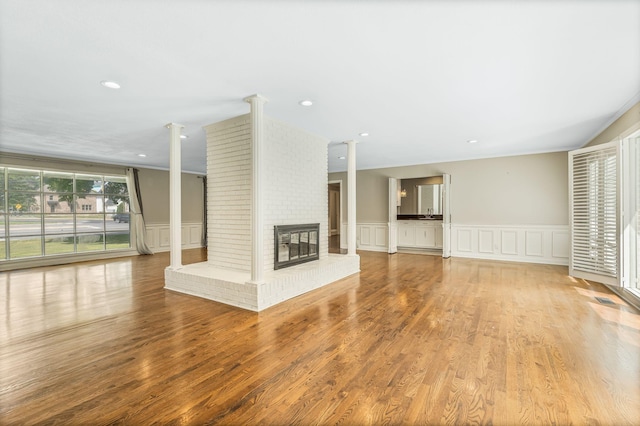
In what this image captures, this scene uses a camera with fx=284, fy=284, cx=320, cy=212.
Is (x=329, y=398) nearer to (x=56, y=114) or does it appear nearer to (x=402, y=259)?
(x=56, y=114)

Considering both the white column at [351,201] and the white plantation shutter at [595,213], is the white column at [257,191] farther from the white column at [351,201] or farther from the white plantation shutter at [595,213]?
the white plantation shutter at [595,213]

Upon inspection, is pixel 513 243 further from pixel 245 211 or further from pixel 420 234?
pixel 245 211

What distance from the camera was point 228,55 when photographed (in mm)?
2492

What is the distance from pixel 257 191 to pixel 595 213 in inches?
212

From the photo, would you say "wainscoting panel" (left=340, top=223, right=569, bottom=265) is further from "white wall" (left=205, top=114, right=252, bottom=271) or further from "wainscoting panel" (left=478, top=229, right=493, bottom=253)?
"white wall" (left=205, top=114, right=252, bottom=271)

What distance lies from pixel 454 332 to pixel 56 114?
5.72 meters

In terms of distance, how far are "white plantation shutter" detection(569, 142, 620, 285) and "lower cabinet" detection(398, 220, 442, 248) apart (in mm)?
3270

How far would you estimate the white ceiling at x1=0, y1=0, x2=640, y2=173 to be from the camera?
196 centimetres

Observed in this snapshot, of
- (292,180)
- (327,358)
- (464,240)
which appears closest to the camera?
(327,358)

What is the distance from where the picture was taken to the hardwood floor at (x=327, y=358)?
171cm

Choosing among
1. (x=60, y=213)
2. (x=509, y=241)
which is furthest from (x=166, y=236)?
(x=509, y=241)

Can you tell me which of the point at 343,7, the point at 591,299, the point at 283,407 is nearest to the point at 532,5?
the point at 343,7

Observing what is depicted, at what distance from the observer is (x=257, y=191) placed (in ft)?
11.5

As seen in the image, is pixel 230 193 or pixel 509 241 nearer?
pixel 230 193
